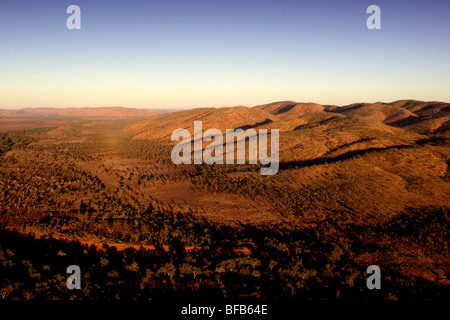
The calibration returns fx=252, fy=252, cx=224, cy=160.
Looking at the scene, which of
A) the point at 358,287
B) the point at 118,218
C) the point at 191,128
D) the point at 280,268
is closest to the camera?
the point at 358,287

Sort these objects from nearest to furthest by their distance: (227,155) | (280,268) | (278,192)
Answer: (280,268)
(278,192)
(227,155)

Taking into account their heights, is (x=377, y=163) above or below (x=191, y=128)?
below

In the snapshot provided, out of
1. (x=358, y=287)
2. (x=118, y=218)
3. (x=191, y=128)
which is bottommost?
(x=358, y=287)

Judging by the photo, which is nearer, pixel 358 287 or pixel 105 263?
pixel 358 287

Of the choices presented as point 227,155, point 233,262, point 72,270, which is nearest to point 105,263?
point 72,270

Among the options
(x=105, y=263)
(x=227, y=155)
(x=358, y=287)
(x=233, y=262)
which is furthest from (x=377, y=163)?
(x=105, y=263)

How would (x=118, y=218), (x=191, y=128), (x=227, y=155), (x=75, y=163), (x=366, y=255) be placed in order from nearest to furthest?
1. (x=366, y=255)
2. (x=118, y=218)
3. (x=75, y=163)
4. (x=227, y=155)
5. (x=191, y=128)

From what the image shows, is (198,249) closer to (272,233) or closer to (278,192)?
(272,233)
